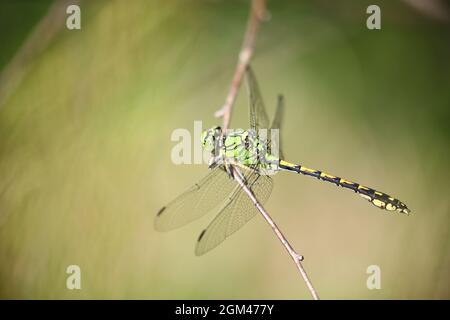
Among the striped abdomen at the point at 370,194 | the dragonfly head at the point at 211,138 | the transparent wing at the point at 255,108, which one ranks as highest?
the transparent wing at the point at 255,108

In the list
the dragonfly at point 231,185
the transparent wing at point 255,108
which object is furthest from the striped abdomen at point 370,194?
the transparent wing at point 255,108

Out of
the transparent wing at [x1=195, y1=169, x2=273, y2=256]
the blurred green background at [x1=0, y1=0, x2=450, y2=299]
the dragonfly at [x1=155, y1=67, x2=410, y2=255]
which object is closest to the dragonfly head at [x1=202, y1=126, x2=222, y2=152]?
the dragonfly at [x1=155, y1=67, x2=410, y2=255]

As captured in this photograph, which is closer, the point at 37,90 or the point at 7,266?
the point at 7,266

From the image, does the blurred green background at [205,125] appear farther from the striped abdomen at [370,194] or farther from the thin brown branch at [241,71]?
the thin brown branch at [241,71]

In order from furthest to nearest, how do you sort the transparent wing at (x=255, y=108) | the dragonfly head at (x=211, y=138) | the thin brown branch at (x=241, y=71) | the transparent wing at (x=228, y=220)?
the transparent wing at (x=255, y=108) → the dragonfly head at (x=211, y=138) → the transparent wing at (x=228, y=220) → the thin brown branch at (x=241, y=71)

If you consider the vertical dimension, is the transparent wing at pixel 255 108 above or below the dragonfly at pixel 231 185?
above

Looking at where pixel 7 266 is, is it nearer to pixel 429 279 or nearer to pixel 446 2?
pixel 429 279
